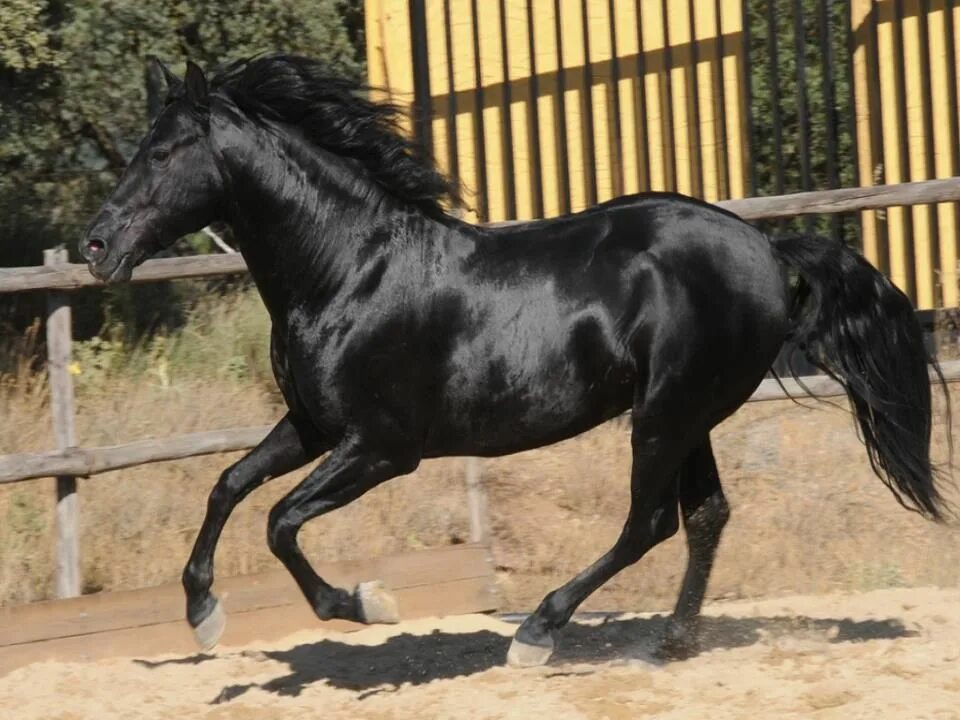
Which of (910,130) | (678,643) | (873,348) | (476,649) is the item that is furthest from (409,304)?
(910,130)

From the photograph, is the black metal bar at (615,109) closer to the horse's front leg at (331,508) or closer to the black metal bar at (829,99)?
the black metal bar at (829,99)

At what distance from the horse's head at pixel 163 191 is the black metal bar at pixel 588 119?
3.59m

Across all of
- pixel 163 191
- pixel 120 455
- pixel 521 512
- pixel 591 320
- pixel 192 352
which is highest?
pixel 163 191

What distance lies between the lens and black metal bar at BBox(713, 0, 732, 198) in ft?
26.3

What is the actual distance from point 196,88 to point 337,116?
1.67 feet

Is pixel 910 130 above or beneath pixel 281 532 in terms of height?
above

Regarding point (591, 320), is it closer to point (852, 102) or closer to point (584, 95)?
point (584, 95)

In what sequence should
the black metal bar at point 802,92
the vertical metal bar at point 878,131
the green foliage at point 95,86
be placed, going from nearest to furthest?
the black metal bar at point 802,92
the vertical metal bar at point 878,131
the green foliage at point 95,86

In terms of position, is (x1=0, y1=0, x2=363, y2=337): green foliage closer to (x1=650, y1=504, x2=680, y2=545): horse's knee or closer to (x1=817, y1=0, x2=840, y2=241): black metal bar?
(x1=817, y1=0, x2=840, y2=241): black metal bar

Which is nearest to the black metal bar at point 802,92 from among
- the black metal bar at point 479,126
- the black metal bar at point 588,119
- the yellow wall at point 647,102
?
the yellow wall at point 647,102

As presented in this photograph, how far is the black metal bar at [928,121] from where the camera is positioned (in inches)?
317

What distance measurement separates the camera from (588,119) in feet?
27.3

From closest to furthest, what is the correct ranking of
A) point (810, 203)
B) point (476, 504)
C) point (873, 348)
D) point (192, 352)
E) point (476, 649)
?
point (873, 348) → point (476, 649) → point (810, 203) → point (476, 504) → point (192, 352)

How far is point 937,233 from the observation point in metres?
8.10
